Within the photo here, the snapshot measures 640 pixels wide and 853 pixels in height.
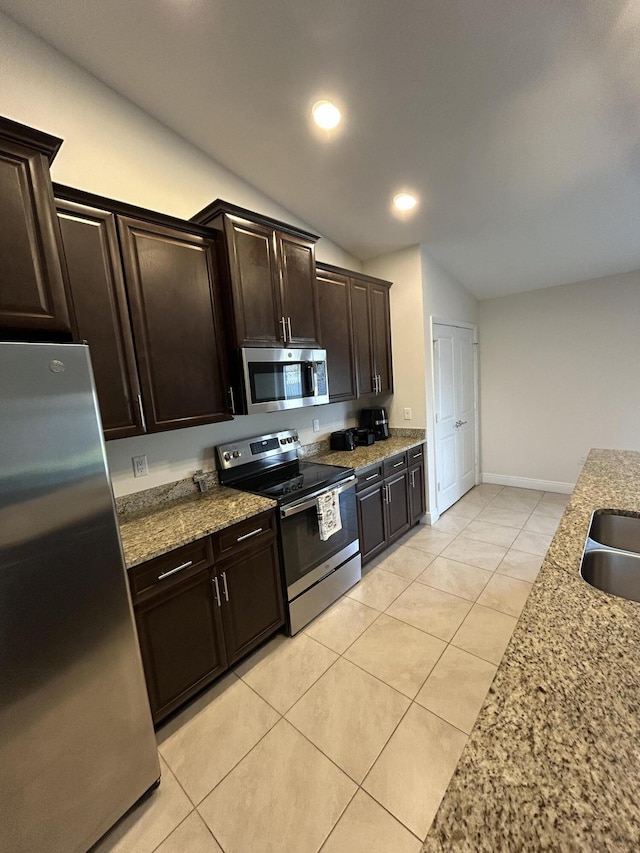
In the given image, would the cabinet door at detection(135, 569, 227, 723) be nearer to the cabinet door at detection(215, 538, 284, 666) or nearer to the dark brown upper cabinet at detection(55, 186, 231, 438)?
the cabinet door at detection(215, 538, 284, 666)

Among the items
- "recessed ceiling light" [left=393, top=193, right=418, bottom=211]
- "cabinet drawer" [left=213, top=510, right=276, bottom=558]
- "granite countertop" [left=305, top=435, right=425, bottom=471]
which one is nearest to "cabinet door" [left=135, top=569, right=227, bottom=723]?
"cabinet drawer" [left=213, top=510, right=276, bottom=558]

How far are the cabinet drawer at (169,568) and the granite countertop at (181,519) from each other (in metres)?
0.05

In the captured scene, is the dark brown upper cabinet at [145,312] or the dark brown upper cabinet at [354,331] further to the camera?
the dark brown upper cabinet at [354,331]

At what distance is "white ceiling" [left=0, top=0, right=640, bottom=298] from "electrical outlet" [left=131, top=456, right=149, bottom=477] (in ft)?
6.59

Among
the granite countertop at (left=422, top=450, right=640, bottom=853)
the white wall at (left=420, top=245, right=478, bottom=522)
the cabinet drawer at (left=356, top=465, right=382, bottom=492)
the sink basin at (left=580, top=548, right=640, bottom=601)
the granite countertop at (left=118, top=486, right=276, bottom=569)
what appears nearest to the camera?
the granite countertop at (left=422, top=450, right=640, bottom=853)

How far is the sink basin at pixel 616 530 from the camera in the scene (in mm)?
1434

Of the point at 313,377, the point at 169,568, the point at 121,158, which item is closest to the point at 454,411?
the point at 313,377

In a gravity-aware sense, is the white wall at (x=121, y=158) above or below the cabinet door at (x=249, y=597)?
above

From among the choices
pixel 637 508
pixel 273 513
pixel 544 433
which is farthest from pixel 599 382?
pixel 273 513

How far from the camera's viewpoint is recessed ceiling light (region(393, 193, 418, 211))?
102 inches

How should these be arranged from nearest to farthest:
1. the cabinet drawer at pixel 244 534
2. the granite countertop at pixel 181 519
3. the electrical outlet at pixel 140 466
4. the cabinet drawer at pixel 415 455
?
the granite countertop at pixel 181 519 → the cabinet drawer at pixel 244 534 → the electrical outlet at pixel 140 466 → the cabinet drawer at pixel 415 455

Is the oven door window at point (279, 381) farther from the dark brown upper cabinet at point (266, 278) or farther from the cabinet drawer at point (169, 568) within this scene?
the cabinet drawer at point (169, 568)

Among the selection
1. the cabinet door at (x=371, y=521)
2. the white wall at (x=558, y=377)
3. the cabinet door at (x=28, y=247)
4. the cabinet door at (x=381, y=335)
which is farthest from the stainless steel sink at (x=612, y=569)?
the white wall at (x=558, y=377)

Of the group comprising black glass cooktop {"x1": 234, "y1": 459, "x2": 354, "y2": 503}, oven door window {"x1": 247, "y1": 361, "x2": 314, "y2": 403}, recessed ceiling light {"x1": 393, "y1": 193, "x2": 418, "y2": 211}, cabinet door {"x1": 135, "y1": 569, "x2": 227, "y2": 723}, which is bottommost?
cabinet door {"x1": 135, "y1": 569, "x2": 227, "y2": 723}
